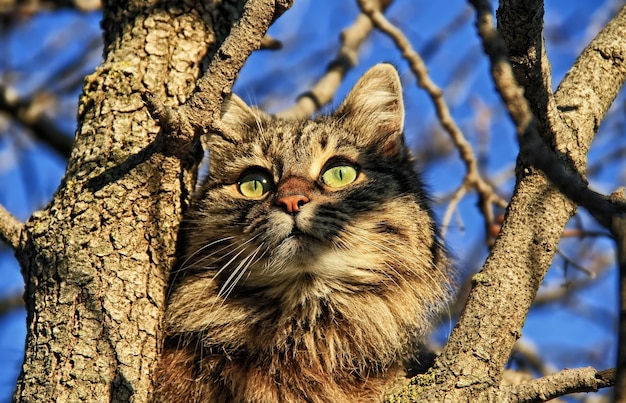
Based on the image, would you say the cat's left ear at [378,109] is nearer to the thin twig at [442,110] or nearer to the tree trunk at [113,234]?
the thin twig at [442,110]

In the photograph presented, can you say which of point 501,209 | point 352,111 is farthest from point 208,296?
point 501,209

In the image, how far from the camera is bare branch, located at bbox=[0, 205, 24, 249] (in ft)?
9.06

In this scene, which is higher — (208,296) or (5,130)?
(5,130)

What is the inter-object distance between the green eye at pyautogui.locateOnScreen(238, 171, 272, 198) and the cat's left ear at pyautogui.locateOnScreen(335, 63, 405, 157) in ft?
2.02

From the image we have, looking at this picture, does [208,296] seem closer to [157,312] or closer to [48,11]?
[157,312]

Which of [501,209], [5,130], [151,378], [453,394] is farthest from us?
[5,130]

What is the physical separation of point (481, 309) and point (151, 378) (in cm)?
127

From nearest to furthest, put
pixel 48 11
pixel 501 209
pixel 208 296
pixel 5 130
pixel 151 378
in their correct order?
pixel 151 378, pixel 208 296, pixel 501 209, pixel 48 11, pixel 5 130

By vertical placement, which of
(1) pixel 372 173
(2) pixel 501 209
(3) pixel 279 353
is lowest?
(3) pixel 279 353

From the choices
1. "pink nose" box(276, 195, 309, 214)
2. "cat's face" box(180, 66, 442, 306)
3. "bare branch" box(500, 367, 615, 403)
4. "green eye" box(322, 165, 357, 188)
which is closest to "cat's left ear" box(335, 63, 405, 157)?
"cat's face" box(180, 66, 442, 306)

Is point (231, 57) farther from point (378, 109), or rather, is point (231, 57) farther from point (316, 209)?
point (378, 109)

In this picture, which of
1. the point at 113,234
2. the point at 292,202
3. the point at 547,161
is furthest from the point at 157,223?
the point at 547,161

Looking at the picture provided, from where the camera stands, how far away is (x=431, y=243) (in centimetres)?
336

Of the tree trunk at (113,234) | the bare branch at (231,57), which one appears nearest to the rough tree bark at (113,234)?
the tree trunk at (113,234)
